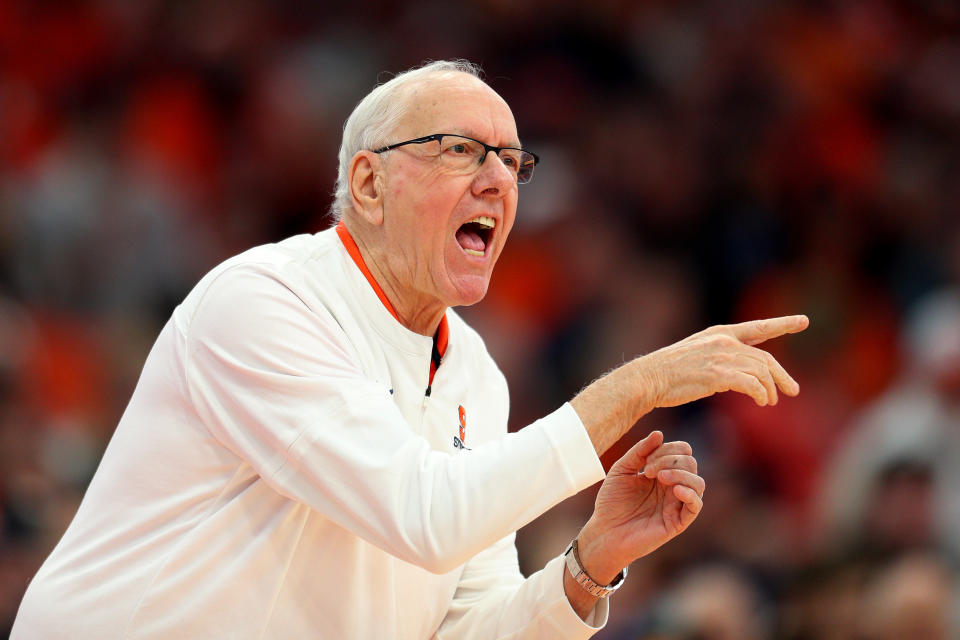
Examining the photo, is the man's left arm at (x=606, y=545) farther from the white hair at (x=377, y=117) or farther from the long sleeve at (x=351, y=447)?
the white hair at (x=377, y=117)

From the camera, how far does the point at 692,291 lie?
240 inches

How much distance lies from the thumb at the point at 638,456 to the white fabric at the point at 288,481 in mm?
336

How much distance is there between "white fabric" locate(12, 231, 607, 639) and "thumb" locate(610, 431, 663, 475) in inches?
13.2

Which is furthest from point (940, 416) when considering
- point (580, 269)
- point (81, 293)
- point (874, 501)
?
point (81, 293)

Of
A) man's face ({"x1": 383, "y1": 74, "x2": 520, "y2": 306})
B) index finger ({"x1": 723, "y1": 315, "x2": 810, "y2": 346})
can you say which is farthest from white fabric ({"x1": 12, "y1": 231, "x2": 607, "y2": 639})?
index finger ({"x1": 723, "y1": 315, "x2": 810, "y2": 346})

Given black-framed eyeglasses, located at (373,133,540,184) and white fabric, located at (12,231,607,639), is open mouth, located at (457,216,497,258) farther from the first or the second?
white fabric, located at (12,231,607,639)

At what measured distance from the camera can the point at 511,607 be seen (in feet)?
9.53

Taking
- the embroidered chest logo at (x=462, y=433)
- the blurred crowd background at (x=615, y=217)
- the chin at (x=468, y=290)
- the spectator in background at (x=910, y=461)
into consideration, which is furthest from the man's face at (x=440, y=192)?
the spectator in background at (x=910, y=461)

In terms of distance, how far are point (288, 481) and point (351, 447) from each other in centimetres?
16

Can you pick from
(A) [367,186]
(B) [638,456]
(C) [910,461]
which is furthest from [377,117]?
(C) [910,461]

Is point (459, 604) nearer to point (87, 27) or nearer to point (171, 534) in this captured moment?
point (171, 534)

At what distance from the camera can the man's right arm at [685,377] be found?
89.6 inches

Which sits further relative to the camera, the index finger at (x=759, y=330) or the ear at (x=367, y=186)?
the ear at (x=367, y=186)

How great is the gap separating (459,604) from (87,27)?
553 centimetres
